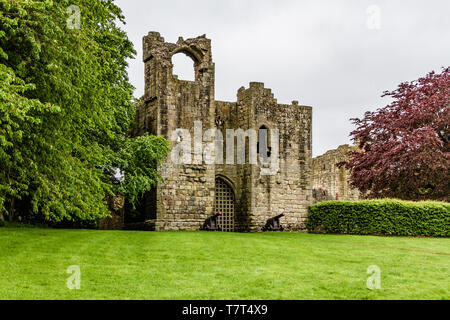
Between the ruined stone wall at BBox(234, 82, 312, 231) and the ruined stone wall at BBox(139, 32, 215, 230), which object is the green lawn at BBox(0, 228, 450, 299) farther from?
the ruined stone wall at BBox(234, 82, 312, 231)

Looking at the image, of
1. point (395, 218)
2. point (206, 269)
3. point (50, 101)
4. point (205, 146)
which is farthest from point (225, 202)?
point (206, 269)

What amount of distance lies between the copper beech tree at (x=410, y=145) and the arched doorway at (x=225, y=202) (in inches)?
317

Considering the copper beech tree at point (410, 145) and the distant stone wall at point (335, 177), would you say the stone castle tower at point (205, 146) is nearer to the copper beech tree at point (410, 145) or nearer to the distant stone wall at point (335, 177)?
the copper beech tree at point (410, 145)

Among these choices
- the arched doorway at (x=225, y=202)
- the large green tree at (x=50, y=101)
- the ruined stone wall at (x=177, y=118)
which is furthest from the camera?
the arched doorway at (x=225, y=202)

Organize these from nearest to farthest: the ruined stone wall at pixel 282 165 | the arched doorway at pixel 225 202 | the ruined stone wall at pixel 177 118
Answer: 1. the ruined stone wall at pixel 177 118
2. the ruined stone wall at pixel 282 165
3. the arched doorway at pixel 225 202

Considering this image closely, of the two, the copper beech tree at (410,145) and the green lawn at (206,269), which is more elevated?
the copper beech tree at (410,145)

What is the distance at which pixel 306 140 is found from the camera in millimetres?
32031

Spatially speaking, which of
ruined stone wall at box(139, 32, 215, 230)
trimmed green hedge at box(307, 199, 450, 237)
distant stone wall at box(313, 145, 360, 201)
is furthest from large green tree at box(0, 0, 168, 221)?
distant stone wall at box(313, 145, 360, 201)

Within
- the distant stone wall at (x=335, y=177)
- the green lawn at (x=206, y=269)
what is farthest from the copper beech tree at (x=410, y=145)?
the green lawn at (x=206, y=269)

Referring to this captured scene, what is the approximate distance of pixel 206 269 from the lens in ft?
40.7

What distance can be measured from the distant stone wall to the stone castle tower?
37.4ft

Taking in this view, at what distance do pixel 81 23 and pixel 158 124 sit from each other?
12.3m

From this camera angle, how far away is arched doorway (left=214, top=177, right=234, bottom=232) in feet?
100

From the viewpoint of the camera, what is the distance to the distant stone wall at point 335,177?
43250mm
